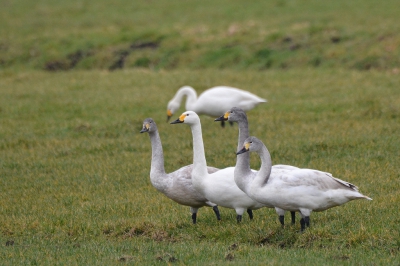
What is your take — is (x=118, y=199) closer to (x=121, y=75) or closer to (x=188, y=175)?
(x=188, y=175)

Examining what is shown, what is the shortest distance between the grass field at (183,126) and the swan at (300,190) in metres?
0.31

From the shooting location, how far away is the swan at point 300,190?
7664 millimetres

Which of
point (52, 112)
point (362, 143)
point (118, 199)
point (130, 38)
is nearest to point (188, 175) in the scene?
point (118, 199)

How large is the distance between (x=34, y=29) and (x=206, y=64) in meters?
11.9

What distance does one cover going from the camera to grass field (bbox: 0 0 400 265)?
304 inches

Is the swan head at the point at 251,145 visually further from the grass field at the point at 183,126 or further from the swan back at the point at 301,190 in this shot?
the grass field at the point at 183,126

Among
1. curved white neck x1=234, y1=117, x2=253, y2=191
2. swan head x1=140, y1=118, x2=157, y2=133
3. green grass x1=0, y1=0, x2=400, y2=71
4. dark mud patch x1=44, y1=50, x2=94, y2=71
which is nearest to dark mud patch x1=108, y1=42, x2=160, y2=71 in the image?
green grass x1=0, y1=0, x2=400, y2=71

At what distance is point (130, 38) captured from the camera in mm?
29625

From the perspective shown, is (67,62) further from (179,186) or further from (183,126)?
(179,186)

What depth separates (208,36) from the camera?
1106 inches

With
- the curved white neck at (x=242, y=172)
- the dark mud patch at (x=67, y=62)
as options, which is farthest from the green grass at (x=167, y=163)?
the dark mud patch at (x=67, y=62)

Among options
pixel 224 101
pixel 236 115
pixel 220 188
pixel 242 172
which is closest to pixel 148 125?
pixel 236 115

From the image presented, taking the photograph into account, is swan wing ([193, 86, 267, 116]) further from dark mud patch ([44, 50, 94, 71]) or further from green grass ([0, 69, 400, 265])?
dark mud patch ([44, 50, 94, 71])

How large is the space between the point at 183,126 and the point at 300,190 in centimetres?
884
